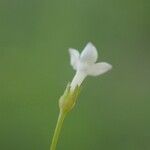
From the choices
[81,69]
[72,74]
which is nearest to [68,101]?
[81,69]

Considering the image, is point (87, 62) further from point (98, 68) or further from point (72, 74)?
point (72, 74)

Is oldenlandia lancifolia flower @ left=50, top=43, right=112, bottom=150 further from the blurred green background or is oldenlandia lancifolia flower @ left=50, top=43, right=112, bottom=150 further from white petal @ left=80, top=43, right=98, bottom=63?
the blurred green background

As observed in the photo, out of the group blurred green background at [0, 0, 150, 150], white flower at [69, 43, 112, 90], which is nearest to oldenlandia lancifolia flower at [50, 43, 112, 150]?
white flower at [69, 43, 112, 90]

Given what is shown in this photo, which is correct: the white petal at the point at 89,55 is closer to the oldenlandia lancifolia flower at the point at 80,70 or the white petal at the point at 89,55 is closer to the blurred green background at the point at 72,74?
the oldenlandia lancifolia flower at the point at 80,70

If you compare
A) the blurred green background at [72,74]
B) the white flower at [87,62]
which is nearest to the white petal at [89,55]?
the white flower at [87,62]

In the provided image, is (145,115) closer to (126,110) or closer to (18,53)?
(126,110)

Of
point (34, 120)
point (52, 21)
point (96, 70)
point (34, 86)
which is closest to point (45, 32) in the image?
point (52, 21)

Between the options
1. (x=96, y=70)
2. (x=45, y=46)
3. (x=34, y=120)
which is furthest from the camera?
(x=45, y=46)

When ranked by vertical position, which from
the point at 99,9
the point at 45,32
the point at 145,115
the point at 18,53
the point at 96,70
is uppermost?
the point at 99,9

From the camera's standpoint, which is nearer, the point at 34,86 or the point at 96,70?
the point at 96,70
